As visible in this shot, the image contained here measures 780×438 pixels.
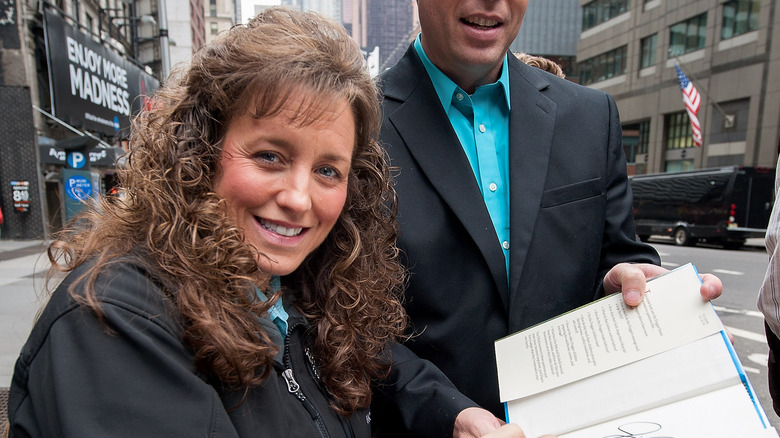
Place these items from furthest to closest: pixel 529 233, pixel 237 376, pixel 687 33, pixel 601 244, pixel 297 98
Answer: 1. pixel 687 33
2. pixel 601 244
3. pixel 529 233
4. pixel 297 98
5. pixel 237 376

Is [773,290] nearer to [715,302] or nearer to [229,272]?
[229,272]

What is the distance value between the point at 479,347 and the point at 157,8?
27.1 meters

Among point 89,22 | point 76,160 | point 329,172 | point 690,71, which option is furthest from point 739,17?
point 329,172

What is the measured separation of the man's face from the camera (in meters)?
1.63

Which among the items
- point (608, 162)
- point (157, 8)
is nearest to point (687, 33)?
point (157, 8)

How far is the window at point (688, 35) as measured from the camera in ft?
Answer: 87.9

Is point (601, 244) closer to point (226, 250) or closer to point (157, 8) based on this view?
point (226, 250)

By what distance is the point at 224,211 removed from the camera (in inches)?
44.4

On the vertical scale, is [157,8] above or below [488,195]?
above

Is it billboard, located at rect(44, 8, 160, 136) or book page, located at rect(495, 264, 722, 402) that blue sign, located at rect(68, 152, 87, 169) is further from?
book page, located at rect(495, 264, 722, 402)

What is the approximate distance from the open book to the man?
26 cm

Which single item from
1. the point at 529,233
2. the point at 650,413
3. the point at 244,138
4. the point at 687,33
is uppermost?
the point at 687,33

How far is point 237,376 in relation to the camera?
99 centimetres

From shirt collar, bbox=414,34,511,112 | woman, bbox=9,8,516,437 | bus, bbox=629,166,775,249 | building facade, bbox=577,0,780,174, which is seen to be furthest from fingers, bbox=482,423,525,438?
building facade, bbox=577,0,780,174
